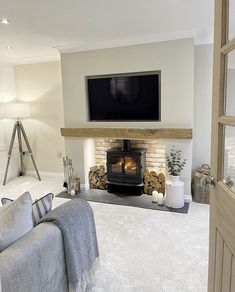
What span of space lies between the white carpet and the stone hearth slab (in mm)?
108

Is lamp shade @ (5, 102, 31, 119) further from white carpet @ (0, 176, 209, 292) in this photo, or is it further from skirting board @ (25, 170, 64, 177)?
white carpet @ (0, 176, 209, 292)

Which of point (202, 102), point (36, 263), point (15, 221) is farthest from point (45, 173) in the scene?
point (36, 263)

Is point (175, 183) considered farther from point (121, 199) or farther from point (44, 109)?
point (44, 109)

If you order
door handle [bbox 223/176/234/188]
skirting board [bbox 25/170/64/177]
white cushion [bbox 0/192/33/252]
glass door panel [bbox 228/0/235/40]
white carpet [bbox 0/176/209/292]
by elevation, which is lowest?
white carpet [bbox 0/176/209/292]

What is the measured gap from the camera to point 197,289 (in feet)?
6.13

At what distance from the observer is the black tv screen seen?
3.64 metres

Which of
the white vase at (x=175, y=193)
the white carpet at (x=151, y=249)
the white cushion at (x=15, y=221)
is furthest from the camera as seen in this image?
the white vase at (x=175, y=193)

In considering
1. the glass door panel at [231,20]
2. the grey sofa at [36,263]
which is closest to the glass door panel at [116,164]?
the grey sofa at [36,263]

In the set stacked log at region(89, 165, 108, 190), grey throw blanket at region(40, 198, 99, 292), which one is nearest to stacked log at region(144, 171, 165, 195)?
stacked log at region(89, 165, 108, 190)

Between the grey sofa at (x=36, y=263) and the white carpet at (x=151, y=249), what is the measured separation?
547 mm

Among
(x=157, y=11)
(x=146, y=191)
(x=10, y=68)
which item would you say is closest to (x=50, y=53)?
(x=10, y=68)

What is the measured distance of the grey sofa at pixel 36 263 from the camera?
1.19 metres

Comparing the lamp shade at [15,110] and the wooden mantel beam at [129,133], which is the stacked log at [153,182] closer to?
the wooden mantel beam at [129,133]

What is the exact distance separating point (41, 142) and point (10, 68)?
1624 mm
